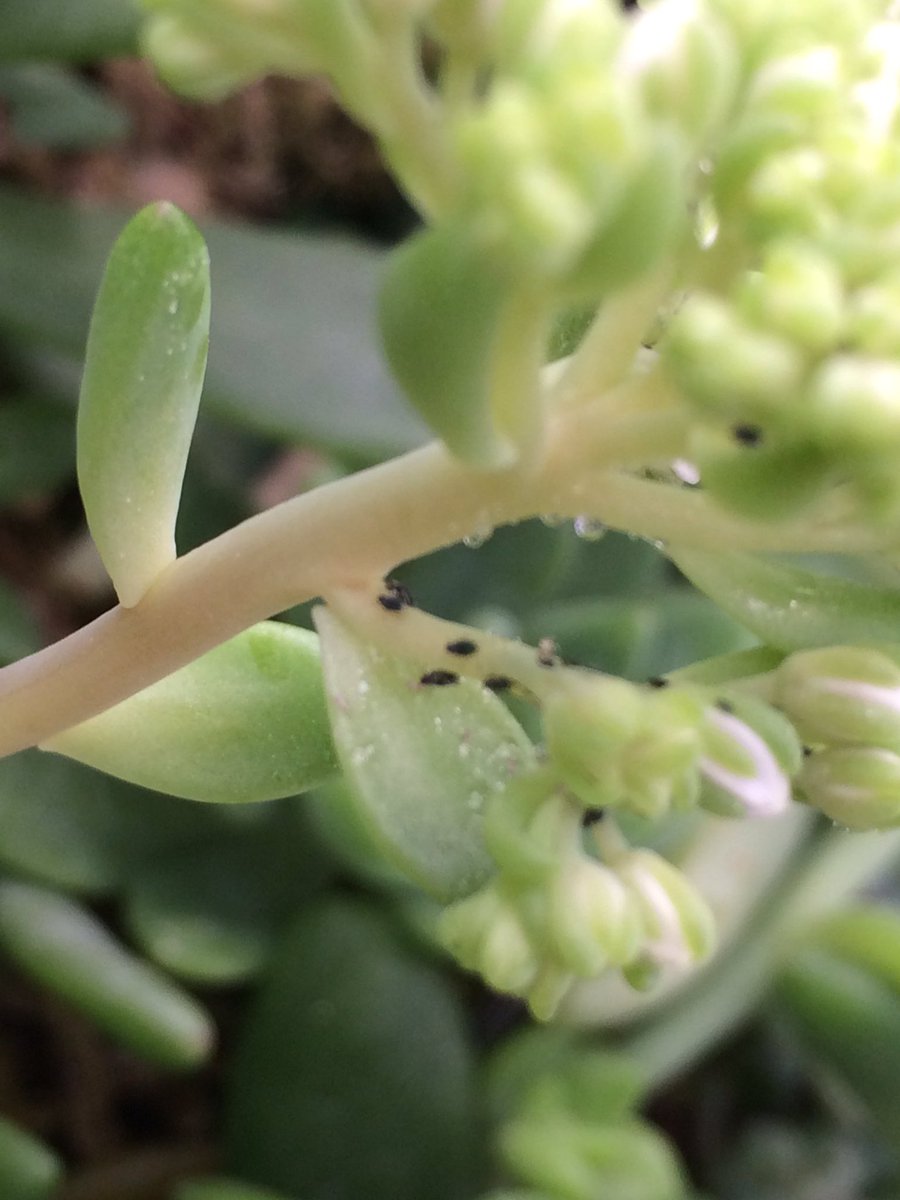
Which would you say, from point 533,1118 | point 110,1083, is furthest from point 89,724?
point 110,1083

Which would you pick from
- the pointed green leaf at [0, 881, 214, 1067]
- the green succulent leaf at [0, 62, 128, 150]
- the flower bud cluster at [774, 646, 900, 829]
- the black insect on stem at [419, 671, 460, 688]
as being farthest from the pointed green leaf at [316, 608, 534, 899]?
the green succulent leaf at [0, 62, 128, 150]

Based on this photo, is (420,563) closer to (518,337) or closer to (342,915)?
(342,915)

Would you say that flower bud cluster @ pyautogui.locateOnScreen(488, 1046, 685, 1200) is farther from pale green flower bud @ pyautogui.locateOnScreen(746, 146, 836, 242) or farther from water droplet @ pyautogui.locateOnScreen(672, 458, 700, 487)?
pale green flower bud @ pyautogui.locateOnScreen(746, 146, 836, 242)

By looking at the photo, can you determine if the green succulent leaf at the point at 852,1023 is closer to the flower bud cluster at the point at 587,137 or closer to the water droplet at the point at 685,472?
the water droplet at the point at 685,472

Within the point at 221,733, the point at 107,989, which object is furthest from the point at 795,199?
the point at 107,989

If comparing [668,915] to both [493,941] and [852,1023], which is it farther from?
[852,1023]

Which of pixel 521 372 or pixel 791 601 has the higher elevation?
pixel 521 372

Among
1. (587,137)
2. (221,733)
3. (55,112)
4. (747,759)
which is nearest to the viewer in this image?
(587,137)
